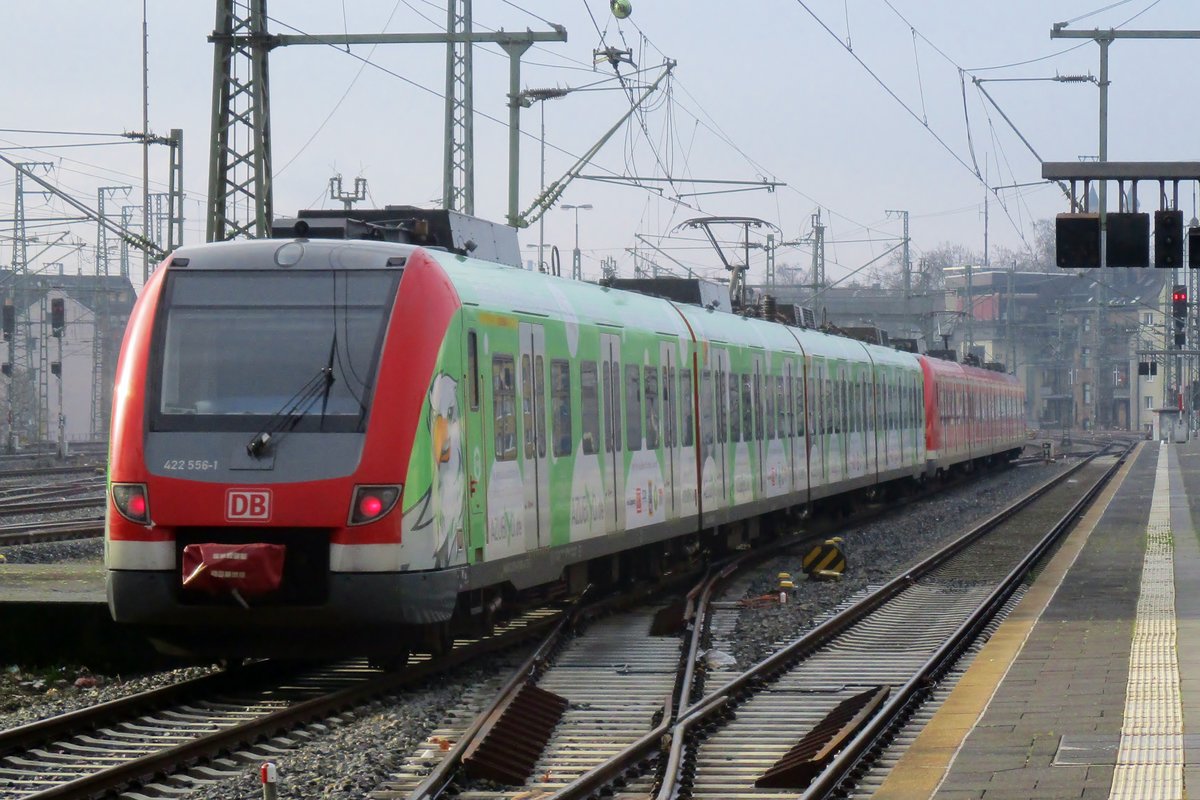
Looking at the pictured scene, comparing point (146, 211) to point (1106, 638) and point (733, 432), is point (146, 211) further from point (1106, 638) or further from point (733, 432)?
point (1106, 638)

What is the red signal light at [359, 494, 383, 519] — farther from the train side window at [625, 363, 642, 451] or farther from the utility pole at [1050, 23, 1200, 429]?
the utility pole at [1050, 23, 1200, 429]

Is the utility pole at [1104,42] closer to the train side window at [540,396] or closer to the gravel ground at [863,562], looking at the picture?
the gravel ground at [863,562]

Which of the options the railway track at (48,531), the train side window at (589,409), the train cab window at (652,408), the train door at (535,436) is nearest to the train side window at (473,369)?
the train door at (535,436)

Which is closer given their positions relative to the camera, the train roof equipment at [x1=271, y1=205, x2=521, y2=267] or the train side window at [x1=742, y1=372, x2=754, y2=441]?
the train roof equipment at [x1=271, y1=205, x2=521, y2=267]

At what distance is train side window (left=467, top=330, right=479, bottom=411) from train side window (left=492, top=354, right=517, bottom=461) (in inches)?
13.7

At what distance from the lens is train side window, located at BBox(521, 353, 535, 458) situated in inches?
492

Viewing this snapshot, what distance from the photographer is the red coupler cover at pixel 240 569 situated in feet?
33.2

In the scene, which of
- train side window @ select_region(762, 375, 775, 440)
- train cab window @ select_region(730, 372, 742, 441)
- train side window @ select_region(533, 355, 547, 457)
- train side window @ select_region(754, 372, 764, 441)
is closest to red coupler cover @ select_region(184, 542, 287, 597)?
train side window @ select_region(533, 355, 547, 457)

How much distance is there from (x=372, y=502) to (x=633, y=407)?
5374 millimetres

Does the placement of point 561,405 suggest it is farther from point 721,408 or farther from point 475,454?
point 721,408

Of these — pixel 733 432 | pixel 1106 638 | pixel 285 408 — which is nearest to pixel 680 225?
pixel 733 432

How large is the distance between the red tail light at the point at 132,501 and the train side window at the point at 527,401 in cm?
298

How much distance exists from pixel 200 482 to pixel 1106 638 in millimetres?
6585

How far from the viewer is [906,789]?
300 inches
